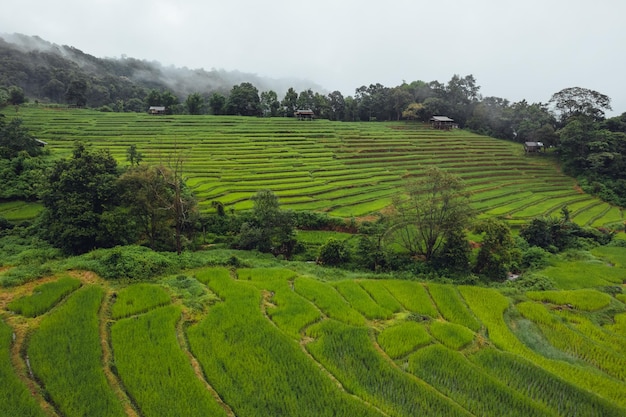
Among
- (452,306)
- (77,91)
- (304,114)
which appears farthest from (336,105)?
(452,306)

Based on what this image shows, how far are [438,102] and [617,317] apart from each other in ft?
218

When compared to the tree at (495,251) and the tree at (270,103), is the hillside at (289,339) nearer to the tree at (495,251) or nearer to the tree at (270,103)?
the tree at (495,251)

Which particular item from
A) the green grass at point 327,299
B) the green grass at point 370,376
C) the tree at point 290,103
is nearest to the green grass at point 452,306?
the green grass at point 327,299

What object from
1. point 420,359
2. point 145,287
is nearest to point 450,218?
point 420,359

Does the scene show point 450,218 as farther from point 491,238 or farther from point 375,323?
point 375,323

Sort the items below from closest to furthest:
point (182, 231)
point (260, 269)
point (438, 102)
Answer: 1. point (260, 269)
2. point (182, 231)
3. point (438, 102)

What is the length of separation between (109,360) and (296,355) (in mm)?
4935

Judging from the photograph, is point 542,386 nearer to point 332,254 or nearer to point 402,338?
point 402,338

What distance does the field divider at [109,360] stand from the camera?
8242 millimetres

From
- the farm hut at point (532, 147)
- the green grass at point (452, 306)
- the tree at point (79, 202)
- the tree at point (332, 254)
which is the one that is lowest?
the tree at point (332, 254)

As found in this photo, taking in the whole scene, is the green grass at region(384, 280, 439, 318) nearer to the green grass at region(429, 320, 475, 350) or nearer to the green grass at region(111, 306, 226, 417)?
the green grass at region(429, 320, 475, 350)

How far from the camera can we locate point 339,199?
33.5 metres

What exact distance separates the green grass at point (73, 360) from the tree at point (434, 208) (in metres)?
16.2

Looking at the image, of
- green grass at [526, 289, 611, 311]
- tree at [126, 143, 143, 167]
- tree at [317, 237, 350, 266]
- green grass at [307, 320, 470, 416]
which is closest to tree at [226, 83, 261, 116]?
tree at [126, 143, 143, 167]
